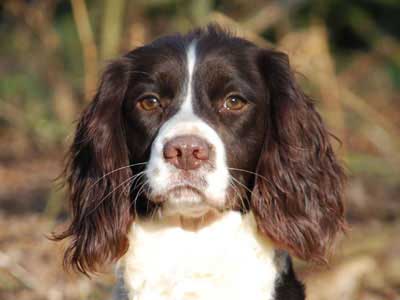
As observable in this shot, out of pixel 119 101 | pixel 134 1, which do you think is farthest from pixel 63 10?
pixel 119 101

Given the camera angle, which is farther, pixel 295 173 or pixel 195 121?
pixel 295 173

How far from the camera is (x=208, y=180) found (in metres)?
4.78

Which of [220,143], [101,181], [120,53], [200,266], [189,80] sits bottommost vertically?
[120,53]

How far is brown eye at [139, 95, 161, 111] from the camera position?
5082 millimetres

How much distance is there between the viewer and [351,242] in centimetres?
876

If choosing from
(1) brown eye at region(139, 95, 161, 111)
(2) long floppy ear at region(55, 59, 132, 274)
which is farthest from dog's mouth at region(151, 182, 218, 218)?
(1) brown eye at region(139, 95, 161, 111)

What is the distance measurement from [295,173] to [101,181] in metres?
1.03

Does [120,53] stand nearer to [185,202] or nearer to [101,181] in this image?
[101,181]

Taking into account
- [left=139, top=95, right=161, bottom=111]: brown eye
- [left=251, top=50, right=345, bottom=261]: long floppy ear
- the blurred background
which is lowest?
the blurred background

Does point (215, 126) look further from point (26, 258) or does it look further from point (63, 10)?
point (63, 10)

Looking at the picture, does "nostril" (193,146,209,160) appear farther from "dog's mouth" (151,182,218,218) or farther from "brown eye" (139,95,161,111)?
"brown eye" (139,95,161,111)

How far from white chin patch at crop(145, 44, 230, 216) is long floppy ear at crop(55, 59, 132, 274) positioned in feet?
1.17

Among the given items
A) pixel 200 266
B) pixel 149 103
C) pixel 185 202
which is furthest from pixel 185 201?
pixel 149 103

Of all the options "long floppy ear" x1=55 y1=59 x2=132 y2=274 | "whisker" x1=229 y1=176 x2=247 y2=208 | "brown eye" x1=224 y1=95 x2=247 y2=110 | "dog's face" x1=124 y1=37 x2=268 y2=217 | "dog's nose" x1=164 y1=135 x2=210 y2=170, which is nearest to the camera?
"dog's nose" x1=164 y1=135 x2=210 y2=170
